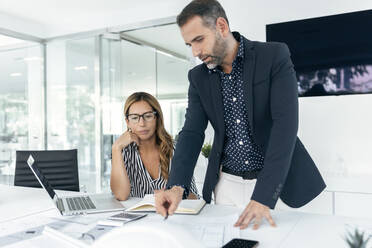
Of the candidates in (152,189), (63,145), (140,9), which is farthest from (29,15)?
(152,189)

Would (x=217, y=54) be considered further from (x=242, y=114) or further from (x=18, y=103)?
(x=18, y=103)

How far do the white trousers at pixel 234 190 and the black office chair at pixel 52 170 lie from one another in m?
1.34

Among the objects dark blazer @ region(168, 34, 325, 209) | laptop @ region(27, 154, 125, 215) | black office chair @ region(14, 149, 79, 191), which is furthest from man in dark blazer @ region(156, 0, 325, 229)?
black office chair @ region(14, 149, 79, 191)

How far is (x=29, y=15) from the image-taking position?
5051 millimetres

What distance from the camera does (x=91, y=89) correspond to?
5.30m

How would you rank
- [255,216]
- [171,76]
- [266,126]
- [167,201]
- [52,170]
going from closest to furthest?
[255,216], [167,201], [266,126], [52,170], [171,76]

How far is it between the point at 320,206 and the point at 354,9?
72.2 inches

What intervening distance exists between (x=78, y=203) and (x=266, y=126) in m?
0.98

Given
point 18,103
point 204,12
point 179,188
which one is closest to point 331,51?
point 204,12

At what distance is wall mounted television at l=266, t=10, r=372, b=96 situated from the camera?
319cm

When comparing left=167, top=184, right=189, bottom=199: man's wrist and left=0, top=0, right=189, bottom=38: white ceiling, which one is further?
left=0, top=0, right=189, bottom=38: white ceiling

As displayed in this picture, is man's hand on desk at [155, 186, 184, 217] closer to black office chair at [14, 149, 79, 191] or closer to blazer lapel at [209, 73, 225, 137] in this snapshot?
blazer lapel at [209, 73, 225, 137]

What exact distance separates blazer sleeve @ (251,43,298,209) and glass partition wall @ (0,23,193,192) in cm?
326

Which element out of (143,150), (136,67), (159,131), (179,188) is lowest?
(179,188)
